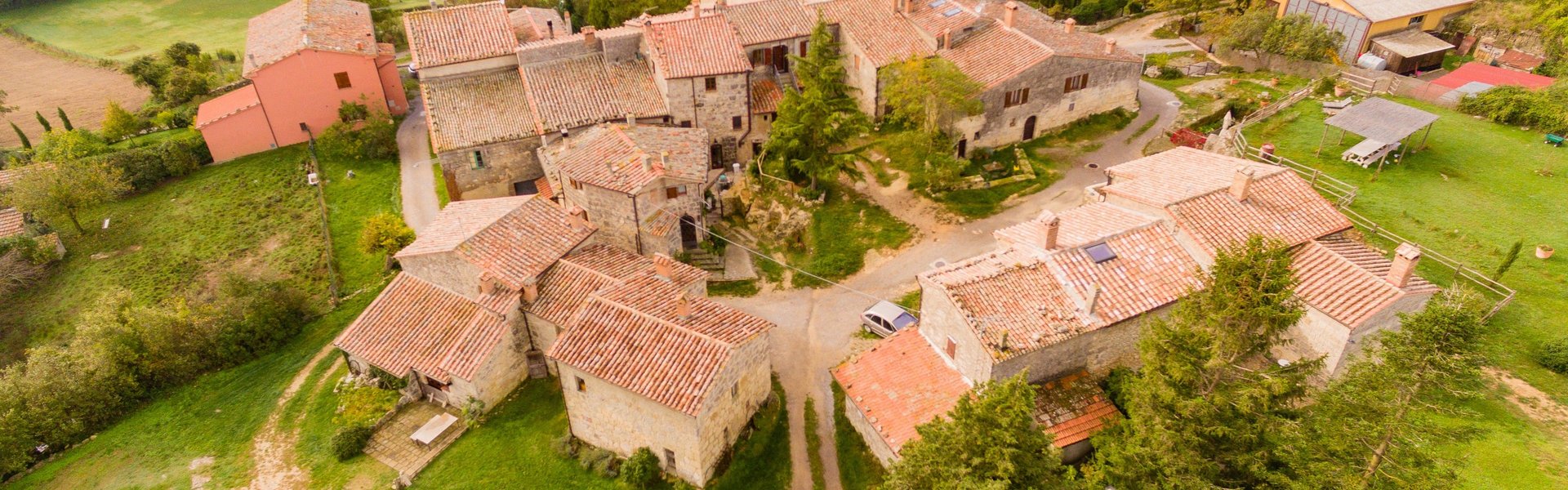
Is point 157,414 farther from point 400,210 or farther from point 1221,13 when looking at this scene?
point 1221,13

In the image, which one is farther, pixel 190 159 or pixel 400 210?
pixel 190 159

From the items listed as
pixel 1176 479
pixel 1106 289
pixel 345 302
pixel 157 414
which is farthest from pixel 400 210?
pixel 1176 479

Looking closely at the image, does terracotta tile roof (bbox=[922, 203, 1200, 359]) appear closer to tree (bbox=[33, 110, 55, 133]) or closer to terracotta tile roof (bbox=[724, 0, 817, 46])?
terracotta tile roof (bbox=[724, 0, 817, 46])

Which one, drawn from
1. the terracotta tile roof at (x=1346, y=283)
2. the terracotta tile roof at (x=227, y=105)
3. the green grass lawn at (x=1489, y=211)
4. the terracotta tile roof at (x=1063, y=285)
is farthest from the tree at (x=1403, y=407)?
the terracotta tile roof at (x=227, y=105)

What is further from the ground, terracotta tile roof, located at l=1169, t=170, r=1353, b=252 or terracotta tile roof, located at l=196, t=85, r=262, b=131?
terracotta tile roof, located at l=1169, t=170, r=1353, b=252

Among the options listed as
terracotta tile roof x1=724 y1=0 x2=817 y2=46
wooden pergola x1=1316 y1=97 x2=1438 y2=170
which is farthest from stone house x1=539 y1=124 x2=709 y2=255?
wooden pergola x1=1316 y1=97 x2=1438 y2=170

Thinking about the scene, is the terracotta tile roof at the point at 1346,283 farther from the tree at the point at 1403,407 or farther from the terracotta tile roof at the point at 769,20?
the terracotta tile roof at the point at 769,20

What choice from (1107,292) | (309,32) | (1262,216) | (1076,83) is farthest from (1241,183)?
(309,32)
